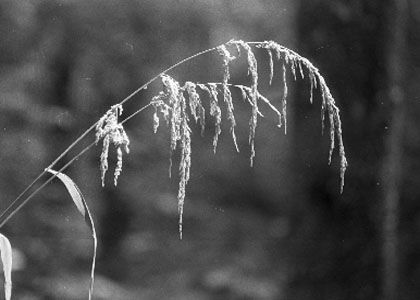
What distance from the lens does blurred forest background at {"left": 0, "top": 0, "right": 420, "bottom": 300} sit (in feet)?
6.44

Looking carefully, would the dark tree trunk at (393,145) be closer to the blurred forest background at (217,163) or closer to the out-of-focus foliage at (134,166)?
the blurred forest background at (217,163)

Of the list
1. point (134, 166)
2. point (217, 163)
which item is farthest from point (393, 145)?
point (134, 166)

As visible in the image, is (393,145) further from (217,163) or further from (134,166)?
(134,166)

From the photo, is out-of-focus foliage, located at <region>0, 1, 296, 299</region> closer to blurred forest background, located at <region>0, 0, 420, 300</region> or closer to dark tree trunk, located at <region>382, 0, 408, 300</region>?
blurred forest background, located at <region>0, 0, 420, 300</region>

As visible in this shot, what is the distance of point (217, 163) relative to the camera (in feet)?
7.00

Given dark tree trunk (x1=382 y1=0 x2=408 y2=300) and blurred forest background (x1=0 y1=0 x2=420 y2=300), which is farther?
dark tree trunk (x1=382 y1=0 x2=408 y2=300)

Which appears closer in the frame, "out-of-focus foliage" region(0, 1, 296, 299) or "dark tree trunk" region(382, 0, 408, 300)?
"out-of-focus foliage" region(0, 1, 296, 299)

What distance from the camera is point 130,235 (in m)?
2.06

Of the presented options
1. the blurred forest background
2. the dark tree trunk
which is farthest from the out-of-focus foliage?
the dark tree trunk

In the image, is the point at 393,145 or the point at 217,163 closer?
the point at 217,163

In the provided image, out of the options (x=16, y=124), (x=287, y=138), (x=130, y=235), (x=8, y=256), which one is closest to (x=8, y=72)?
(x=16, y=124)

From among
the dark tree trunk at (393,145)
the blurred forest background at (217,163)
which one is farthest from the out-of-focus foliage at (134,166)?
the dark tree trunk at (393,145)

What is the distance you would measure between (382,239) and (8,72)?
3.51 feet

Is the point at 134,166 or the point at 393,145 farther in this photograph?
the point at 393,145
